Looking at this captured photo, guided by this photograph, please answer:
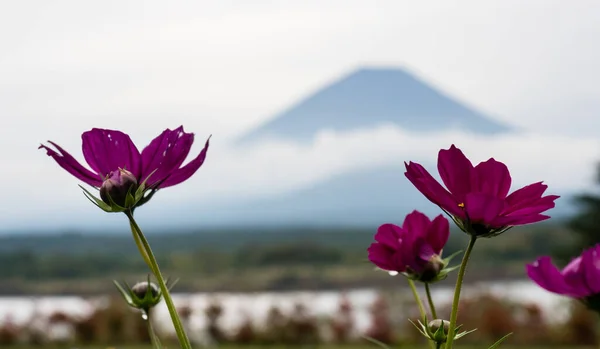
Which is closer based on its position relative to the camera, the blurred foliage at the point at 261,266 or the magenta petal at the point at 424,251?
the magenta petal at the point at 424,251

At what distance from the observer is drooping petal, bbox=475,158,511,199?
80 cm

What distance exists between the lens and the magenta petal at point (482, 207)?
0.74 m

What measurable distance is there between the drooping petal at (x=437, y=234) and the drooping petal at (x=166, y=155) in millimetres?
278

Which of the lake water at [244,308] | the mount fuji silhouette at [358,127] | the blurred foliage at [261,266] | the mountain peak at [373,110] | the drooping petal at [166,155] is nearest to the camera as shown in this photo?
the drooping petal at [166,155]

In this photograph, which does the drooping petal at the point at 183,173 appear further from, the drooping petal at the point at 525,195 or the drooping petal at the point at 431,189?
the drooping petal at the point at 525,195

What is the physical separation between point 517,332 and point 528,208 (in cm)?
682

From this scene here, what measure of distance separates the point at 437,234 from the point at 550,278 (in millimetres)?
126

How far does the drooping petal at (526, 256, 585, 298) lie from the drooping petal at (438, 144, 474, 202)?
0.12 metres

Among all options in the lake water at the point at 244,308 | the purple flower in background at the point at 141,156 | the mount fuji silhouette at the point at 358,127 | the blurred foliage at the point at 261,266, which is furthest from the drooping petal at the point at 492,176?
the mount fuji silhouette at the point at 358,127

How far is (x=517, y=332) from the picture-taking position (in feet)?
23.7

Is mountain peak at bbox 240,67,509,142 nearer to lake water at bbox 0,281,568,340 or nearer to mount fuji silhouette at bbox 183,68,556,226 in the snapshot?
mount fuji silhouette at bbox 183,68,556,226

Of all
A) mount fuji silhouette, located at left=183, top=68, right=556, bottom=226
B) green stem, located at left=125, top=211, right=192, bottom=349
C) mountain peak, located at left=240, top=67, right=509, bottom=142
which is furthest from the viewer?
mountain peak, located at left=240, top=67, right=509, bottom=142

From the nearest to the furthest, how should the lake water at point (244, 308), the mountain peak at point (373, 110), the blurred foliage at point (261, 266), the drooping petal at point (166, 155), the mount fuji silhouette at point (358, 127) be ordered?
the drooping petal at point (166, 155), the lake water at point (244, 308), the blurred foliage at point (261, 266), the mount fuji silhouette at point (358, 127), the mountain peak at point (373, 110)

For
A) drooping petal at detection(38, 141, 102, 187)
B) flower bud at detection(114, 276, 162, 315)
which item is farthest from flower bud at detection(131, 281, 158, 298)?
drooping petal at detection(38, 141, 102, 187)
